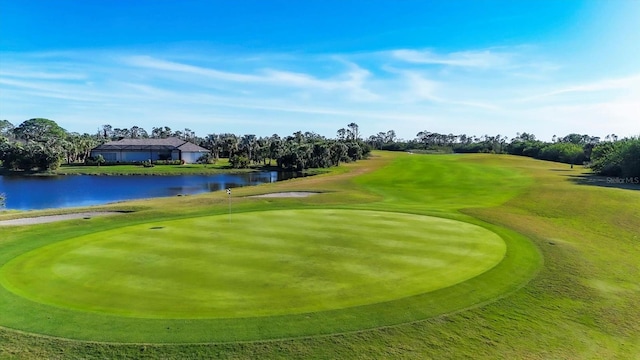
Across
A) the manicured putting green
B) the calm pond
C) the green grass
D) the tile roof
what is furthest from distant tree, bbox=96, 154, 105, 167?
the manicured putting green

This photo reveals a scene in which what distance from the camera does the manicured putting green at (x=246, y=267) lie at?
463 inches

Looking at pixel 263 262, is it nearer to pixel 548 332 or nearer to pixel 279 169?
pixel 548 332

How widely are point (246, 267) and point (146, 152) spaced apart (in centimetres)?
11607

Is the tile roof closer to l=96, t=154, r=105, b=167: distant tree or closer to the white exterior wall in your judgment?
the white exterior wall

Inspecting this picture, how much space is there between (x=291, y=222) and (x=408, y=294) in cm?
1122

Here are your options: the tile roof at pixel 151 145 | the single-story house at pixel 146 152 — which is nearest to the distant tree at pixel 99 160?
the single-story house at pixel 146 152

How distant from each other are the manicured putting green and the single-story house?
10082 cm

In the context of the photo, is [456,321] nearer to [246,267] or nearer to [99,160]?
[246,267]

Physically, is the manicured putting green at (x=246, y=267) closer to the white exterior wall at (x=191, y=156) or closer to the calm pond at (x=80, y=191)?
the calm pond at (x=80, y=191)

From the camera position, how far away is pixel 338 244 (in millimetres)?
18078

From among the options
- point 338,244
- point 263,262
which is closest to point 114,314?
point 263,262

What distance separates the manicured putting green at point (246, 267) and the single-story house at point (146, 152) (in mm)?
100821

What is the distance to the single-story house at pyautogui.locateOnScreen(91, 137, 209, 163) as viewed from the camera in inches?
4643

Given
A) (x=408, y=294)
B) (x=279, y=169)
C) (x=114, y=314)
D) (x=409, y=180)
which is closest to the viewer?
(x=114, y=314)
